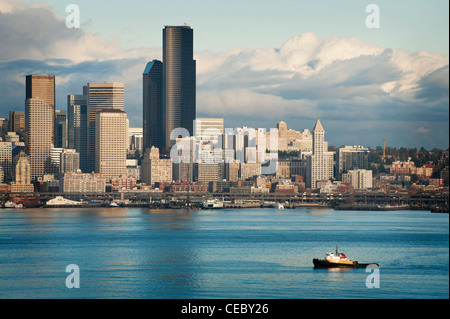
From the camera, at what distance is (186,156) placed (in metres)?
91.3

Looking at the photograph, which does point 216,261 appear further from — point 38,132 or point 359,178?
point 38,132

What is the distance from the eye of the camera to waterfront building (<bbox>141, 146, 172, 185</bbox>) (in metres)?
88.0

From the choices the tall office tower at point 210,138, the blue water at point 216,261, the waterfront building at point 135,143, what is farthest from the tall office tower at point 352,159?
the blue water at point 216,261

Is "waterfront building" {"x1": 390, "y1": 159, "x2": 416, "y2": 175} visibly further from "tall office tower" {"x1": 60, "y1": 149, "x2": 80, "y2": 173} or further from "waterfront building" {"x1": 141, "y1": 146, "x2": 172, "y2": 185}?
"tall office tower" {"x1": 60, "y1": 149, "x2": 80, "y2": 173}

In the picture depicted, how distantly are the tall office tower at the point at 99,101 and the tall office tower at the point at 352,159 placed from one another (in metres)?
26.1

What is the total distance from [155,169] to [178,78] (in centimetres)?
1669

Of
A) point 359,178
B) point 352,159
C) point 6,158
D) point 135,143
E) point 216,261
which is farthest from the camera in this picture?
point 135,143

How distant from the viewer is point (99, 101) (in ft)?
325

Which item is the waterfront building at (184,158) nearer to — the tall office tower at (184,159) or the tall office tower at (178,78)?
the tall office tower at (184,159)

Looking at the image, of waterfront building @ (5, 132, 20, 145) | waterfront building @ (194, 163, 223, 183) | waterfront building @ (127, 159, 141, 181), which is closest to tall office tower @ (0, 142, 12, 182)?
waterfront building @ (5, 132, 20, 145)

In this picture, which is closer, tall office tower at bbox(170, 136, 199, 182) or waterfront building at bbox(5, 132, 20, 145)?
tall office tower at bbox(170, 136, 199, 182)

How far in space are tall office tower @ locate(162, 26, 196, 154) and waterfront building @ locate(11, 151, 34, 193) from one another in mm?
22548

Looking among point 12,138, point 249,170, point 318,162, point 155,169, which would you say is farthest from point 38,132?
point 318,162

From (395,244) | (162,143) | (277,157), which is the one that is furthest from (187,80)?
(395,244)
